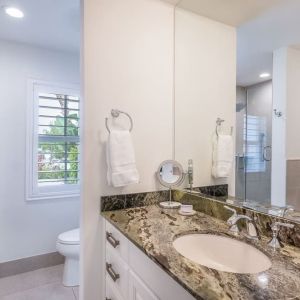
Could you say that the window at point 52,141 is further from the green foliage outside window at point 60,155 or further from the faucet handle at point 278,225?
the faucet handle at point 278,225

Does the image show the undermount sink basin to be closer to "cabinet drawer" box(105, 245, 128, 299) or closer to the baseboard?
"cabinet drawer" box(105, 245, 128, 299)

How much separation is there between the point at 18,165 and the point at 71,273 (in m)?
1.16

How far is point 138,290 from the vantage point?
989 millimetres

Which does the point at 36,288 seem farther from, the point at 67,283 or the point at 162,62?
the point at 162,62

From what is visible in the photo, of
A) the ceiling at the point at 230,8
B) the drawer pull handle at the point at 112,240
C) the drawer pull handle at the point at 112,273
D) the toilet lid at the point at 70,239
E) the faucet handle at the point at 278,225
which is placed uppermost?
the ceiling at the point at 230,8

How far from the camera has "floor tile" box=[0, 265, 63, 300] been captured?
216 cm

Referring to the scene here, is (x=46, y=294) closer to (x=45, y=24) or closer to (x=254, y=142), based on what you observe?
(x=254, y=142)

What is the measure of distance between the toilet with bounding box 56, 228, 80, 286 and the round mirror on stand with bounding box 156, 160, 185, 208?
1.01 m

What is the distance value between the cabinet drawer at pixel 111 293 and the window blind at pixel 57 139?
60.7 inches

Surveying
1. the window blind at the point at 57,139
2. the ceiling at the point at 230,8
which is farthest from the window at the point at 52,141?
the ceiling at the point at 230,8

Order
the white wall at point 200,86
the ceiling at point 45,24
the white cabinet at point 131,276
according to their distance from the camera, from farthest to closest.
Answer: the ceiling at point 45,24 → the white wall at point 200,86 → the white cabinet at point 131,276

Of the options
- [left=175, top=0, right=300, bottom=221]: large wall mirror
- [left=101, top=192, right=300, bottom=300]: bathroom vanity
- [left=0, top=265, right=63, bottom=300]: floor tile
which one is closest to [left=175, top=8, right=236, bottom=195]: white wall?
[left=175, top=0, right=300, bottom=221]: large wall mirror

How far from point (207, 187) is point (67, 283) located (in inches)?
62.5

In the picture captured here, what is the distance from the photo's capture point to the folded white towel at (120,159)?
4.63 feet
